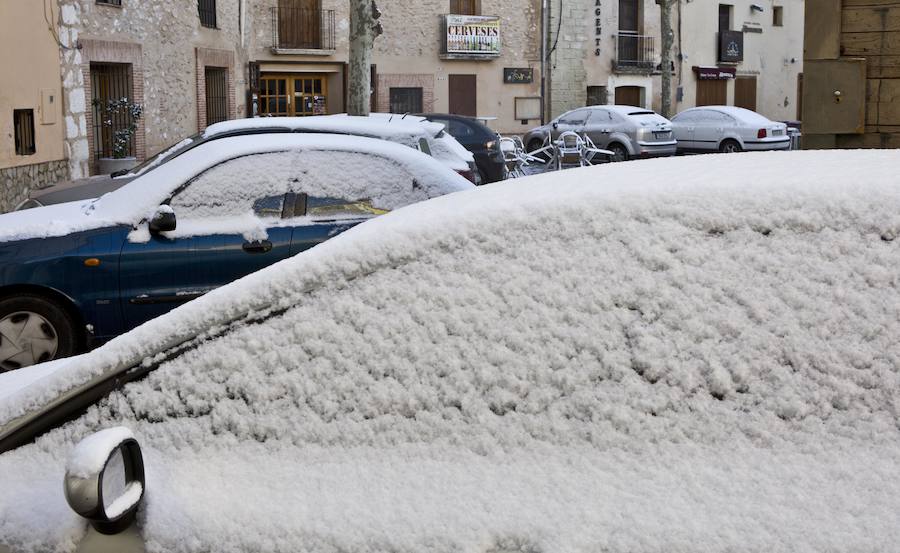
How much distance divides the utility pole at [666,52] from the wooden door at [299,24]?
11791 mm

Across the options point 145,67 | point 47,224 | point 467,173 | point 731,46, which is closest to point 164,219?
point 47,224

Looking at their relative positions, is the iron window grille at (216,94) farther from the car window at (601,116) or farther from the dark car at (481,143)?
the car window at (601,116)

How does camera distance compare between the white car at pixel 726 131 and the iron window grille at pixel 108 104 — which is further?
the white car at pixel 726 131

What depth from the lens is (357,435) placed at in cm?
245

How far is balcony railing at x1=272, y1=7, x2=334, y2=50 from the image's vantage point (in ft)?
101

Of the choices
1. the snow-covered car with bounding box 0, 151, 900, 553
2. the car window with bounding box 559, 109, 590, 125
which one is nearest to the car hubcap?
the snow-covered car with bounding box 0, 151, 900, 553

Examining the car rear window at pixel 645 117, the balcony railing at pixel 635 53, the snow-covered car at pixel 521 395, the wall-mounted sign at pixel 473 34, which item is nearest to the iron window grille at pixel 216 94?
the car rear window at pixel 645 117

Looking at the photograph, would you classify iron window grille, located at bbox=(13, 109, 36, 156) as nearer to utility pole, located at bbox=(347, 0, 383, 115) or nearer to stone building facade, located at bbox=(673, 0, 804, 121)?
utility pole, located at bbox=(347, 0, 383, 115)

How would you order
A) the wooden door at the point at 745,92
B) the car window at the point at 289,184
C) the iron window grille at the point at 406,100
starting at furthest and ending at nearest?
the wooden door at the point at 745,92 < the iron window grille at the point at 406,100 < the car window at the point at 289,184

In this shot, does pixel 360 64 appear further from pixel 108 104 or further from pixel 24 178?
pixel 24 178

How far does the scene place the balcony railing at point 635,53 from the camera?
126 feet

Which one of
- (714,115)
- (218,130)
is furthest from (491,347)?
(714,115)

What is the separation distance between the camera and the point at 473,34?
34344 millimetres

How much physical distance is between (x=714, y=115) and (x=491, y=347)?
93.8 feet
